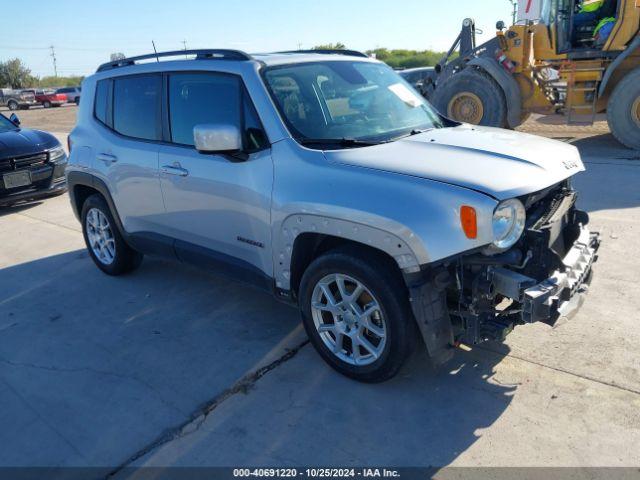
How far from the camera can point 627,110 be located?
988cm

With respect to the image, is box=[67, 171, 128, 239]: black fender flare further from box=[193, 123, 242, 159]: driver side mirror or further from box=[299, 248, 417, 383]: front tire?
box=[299, 248, 417, 383]: front tire

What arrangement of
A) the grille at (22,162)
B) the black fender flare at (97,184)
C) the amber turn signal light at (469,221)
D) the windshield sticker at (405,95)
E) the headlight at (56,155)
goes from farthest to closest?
the headlight at (56,155) < the grille at (22,162) < the black fender flare at (97,184) < the windshield sticker at (405,95) < the amber turn signal light at (469,221)

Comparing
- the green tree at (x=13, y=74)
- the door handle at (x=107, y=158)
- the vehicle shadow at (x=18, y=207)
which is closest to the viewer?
the door handle at (x=107, y=158)

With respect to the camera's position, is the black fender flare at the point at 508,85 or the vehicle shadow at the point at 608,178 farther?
the black fender flare at the point at 508,85

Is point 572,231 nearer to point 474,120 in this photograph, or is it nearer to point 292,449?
point 292,449

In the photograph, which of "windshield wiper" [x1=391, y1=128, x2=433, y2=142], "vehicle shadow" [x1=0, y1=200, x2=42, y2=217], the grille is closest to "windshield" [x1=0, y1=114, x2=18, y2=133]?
the grille

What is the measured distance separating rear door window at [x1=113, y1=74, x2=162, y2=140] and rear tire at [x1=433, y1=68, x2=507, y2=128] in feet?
25.3

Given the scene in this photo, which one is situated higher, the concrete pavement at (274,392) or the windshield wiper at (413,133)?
the windshield wiper at (413,133)

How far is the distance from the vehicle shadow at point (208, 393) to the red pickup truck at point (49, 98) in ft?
143

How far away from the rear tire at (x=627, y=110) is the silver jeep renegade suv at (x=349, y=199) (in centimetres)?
719

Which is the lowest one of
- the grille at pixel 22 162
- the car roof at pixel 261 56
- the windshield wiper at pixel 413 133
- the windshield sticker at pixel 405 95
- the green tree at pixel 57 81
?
the grille at pixel 22 162

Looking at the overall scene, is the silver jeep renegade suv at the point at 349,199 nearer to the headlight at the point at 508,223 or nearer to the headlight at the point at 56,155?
the headlight at the point at 508,223

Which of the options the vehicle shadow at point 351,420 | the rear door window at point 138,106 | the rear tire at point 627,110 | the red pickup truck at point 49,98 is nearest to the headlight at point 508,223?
the vehicle shadow at point 351,420

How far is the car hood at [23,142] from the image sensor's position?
26.9ft
